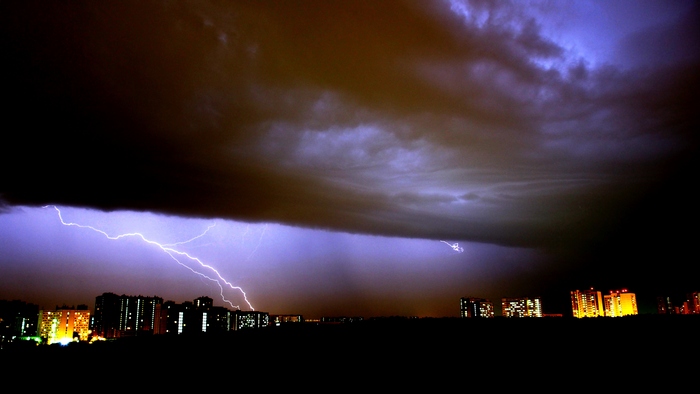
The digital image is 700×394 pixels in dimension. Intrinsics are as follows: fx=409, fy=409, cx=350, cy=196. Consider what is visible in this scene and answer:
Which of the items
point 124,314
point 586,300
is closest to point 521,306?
point 586,300

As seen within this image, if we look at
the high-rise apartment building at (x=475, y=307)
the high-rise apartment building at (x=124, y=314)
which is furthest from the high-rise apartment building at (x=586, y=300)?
the high-rise apartment building at (x=124, y=314)

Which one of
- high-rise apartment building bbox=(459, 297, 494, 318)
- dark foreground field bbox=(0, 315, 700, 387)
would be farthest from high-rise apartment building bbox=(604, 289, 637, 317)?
dark foreground field bbox=(0, 315, 700, 387)

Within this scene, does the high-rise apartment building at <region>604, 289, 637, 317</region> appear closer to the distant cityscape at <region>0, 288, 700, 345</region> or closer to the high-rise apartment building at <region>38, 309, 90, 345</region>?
the distant cityscape at <region>0, 288, 700, 345</region>

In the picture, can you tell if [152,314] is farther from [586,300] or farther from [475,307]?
[586,300]

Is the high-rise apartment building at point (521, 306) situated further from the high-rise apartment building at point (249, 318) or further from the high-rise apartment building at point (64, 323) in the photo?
the high-rise apartment building at point (64, 323)

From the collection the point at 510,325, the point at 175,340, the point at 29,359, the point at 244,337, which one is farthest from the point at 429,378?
the point at 29,359
